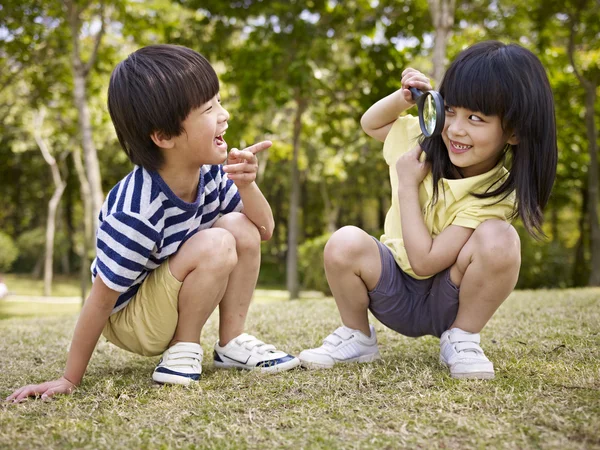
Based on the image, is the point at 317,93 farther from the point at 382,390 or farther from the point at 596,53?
the point at 382,390

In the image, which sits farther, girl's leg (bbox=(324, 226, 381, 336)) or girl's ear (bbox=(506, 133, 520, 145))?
girl's leg (bbox=(324, 226, 381, 336))

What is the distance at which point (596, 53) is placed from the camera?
978 cm

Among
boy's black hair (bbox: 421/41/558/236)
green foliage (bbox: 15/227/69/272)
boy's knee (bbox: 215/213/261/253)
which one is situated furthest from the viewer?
green foliage (bbox: 15/227/69/272)

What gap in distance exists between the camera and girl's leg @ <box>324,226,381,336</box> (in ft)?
7.71

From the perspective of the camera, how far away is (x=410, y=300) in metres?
2.43

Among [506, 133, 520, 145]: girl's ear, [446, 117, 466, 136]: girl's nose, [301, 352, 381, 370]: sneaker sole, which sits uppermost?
[446, 117, 466, 136]: girl's nose

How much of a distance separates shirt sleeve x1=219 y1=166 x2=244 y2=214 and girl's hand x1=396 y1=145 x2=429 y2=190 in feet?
2.18

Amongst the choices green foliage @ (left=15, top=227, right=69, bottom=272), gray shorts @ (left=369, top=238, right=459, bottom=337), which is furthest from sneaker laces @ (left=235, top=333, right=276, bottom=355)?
green foliage @ (left=15, top=227, right=69, bottom=272)

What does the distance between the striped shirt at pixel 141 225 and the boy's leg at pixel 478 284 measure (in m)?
0.99

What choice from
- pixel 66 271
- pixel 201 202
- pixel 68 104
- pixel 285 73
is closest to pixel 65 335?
pixel 201 202

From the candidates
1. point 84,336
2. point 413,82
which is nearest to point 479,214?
point 413,82

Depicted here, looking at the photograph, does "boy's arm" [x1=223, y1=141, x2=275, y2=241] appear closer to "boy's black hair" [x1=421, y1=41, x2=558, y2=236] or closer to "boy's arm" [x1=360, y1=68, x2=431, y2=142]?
"boy's arm" [x1=360, y1=68, x2=431, y2=142]

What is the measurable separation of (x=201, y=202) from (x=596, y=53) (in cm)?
934

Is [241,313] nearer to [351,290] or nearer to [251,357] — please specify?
[251,357]
